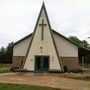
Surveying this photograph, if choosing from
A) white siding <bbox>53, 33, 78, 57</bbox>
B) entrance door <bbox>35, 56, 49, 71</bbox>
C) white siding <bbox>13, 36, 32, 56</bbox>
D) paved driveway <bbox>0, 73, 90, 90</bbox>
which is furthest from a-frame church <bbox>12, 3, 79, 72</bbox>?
paved driveway <bbox>0, 73, 90, 90</bbox>

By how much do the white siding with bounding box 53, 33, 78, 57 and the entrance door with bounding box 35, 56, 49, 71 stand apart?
3904mm

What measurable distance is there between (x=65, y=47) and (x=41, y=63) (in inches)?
210

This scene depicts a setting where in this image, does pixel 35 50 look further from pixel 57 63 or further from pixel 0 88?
pixel 0 88

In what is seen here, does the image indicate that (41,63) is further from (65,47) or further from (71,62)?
(71,62)

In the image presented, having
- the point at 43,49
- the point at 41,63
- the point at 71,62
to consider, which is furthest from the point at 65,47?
the point at 41,63

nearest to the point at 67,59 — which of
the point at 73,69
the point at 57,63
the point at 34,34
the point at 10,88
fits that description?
the point at 73,69

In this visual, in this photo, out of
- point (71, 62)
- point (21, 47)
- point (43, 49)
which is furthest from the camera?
point (21, 47)

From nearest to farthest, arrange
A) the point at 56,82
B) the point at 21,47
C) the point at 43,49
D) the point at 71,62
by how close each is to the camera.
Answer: the point at 56,82 < the point at 43,49 < the point at 71,62 < the point at 21,47

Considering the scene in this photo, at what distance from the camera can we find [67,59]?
1566 inches

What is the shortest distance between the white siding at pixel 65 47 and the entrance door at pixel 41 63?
3.90 metres

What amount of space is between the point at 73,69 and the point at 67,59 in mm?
1881

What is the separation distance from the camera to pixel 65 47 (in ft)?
130

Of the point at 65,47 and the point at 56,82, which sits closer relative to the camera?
the point at 56,82

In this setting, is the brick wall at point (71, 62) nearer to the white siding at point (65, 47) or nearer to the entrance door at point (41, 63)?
the white siding at point (65, 47)
